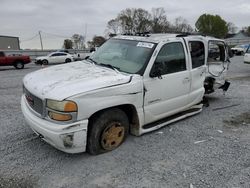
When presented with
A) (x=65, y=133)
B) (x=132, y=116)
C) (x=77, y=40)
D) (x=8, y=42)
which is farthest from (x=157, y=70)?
(x=77, y=40)

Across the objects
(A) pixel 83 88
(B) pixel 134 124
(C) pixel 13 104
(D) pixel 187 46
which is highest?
(D) pixel 187 46

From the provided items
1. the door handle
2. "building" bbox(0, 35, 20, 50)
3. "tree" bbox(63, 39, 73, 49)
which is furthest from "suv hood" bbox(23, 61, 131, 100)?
"tree" bbox(63, 39, 73, 49)

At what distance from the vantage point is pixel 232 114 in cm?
594

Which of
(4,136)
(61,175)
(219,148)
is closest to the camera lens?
(61,175)

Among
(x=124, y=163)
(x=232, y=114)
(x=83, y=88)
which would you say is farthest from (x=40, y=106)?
(x=232, y=114)

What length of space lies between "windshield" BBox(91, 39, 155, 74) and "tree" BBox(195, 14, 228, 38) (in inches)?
2817

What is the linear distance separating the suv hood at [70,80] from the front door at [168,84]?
59 centimetres

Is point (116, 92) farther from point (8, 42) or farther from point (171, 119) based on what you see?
point (8, 42)

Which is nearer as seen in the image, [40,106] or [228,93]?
Answer: [40,106]

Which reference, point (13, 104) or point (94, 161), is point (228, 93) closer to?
point (94, 161)

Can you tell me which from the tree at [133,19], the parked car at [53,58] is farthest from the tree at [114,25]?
the parked car at [53,58]

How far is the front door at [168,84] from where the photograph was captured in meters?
4.26

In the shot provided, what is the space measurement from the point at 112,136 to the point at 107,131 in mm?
162

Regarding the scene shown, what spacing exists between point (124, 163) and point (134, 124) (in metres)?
0.82
